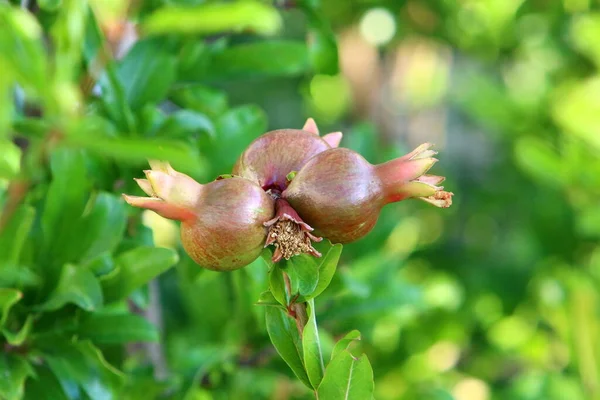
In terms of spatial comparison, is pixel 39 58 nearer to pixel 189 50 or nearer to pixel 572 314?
pixel 189 50

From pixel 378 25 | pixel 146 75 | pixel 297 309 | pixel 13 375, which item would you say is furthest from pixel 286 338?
pixel 378 25

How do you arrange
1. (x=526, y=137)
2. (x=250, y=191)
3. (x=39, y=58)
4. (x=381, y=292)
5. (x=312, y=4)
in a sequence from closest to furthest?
(x=250, y=191) → (x=39, y=58) → (x=312, y=4) → (x=381, y=292) → (x=526, y=137)

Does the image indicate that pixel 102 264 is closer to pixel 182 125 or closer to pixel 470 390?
pixel 182 125

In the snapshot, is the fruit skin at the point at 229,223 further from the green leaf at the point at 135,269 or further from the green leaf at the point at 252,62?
the green leaf at the point at 252,62

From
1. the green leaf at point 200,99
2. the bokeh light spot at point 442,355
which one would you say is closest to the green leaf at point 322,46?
the green leaf at point 200,99

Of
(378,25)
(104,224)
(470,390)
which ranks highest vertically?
(104,224)

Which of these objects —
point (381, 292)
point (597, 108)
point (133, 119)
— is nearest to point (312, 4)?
point (133, 119)
